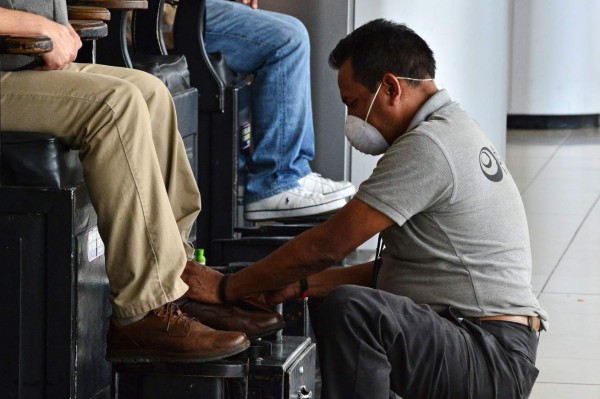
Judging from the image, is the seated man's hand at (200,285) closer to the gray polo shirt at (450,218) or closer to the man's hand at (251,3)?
the gray polo shirt at (450,218)

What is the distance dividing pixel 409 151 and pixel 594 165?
203 inches

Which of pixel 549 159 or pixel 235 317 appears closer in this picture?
pixel 235 317

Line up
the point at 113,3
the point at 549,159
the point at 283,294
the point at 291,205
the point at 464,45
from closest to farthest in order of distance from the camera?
the point at 283,294 → the point at 113,3 → the point at 291,205 → the point at 464,45 → the point at 549,159

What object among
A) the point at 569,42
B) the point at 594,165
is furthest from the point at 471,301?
the point at 569,42

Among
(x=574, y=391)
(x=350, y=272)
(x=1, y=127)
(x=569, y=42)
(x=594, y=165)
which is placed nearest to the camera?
(x=1, y=127)

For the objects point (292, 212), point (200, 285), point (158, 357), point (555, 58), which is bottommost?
point (555, 58)

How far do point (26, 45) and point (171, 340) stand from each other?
0.70 m

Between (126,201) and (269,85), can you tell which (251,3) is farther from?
(126,201)

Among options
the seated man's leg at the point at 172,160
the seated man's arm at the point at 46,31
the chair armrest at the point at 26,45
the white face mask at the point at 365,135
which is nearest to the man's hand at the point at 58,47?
the seated man's arm at the point at 46,31

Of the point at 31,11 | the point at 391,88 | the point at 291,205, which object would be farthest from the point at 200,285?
the point at 291,205

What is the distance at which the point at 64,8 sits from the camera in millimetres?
3035

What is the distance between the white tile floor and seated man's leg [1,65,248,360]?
1.29 meters

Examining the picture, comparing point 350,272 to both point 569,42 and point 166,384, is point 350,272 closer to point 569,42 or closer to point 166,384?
point 166,384

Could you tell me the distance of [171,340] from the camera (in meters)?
2.62
